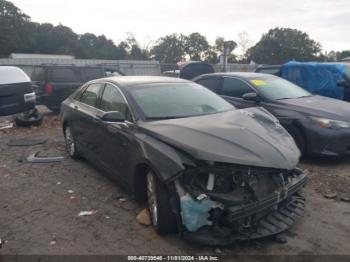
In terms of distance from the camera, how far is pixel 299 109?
5.97 m

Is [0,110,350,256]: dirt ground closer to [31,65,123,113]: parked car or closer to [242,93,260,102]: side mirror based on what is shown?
[242,93,260,102]: side mirror

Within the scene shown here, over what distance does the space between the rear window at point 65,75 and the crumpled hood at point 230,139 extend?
28.5 feet

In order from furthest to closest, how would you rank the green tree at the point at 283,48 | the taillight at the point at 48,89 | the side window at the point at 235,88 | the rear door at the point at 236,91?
the green tree at the point at 283,48 < the taillight at the point at 48,89 < the side window at the point at 235,88 < the rear door at the point at 236,91

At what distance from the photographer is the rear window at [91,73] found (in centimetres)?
1230

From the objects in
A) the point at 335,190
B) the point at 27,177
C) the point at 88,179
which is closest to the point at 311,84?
the point at 335,190

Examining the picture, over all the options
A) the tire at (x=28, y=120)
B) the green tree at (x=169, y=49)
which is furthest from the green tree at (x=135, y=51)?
the tire at (x=28, y=120)

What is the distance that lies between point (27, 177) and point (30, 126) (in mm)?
4819

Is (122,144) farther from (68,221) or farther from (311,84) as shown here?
(311,84)

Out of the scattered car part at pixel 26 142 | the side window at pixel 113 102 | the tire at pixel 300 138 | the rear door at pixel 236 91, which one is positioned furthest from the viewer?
the scattered car part at pixel 26 142

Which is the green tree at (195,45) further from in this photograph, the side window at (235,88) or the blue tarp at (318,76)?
the side window at (235,88)

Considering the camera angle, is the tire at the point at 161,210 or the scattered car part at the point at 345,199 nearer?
the tire at the point at 161,210

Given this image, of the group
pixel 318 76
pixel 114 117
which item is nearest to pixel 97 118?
pixel 114 117

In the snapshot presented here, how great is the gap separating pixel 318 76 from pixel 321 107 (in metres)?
4.51

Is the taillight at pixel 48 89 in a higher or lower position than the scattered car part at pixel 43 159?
higher
